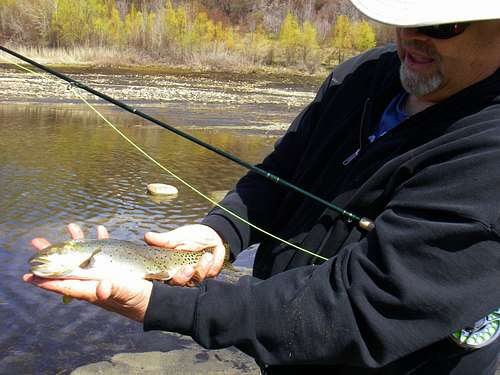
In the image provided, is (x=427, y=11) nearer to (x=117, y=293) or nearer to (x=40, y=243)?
(x=117, y=293)

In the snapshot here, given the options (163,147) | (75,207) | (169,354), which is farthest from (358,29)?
(169,354)

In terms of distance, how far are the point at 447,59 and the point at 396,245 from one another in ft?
2.12

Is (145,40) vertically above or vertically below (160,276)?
above

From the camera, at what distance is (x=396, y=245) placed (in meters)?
1.84

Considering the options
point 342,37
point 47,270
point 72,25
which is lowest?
point 47,270

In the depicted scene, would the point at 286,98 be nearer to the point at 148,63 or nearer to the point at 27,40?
the point at 148,63

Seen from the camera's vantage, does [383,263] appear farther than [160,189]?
No

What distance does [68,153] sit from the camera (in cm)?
1412

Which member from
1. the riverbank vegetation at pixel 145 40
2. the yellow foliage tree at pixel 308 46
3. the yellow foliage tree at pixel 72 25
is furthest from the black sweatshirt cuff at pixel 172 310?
the yellow foliage tree at pixel 308 46

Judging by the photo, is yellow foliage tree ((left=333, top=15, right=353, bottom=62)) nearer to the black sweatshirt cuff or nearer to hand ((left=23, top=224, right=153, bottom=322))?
hand ((left=23, top=224, right=153, bottom=322))

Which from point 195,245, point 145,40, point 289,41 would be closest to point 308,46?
point 289,41

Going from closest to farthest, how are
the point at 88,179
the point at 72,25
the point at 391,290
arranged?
the point at 391,290, the point at 88,179, the point at 72,25

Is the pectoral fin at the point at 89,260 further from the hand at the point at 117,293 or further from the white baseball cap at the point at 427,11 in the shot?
the white baseball cap at the point at 427,11

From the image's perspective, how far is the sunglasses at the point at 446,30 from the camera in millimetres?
1925
